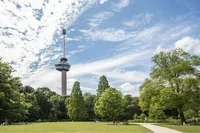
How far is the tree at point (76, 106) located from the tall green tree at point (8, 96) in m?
23.8

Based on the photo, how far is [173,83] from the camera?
44.2 m

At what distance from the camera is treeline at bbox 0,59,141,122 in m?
53.1

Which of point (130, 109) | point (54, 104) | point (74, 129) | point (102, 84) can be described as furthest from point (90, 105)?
point (74, 129)

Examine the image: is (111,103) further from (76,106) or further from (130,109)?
(130,109)

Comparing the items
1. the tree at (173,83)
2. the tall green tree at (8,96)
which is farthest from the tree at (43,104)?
the tree at (173,83)

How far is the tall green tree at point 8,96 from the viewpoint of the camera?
52.7 metres

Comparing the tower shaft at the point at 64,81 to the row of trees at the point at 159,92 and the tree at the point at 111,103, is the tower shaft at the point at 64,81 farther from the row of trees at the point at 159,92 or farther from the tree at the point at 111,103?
the tree at the point at 111,103

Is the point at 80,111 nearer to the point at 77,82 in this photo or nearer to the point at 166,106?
the point at 77,82

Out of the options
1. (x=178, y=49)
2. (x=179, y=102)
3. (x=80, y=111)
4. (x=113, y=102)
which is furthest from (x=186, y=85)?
(x=80, y=111)

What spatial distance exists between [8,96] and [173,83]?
3237 cm

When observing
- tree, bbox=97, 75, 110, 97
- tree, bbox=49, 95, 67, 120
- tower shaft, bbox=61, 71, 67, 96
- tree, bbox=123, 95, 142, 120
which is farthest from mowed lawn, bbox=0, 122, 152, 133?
tower shaft, bbox=61, 71, 67, 96

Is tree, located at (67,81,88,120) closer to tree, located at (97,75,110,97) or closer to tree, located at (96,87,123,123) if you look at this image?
tree, located at (97,75,110,97)

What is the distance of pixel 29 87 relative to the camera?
3378 inches

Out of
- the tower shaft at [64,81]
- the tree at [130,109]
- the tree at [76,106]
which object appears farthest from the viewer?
the tower shaft at [64,81]
